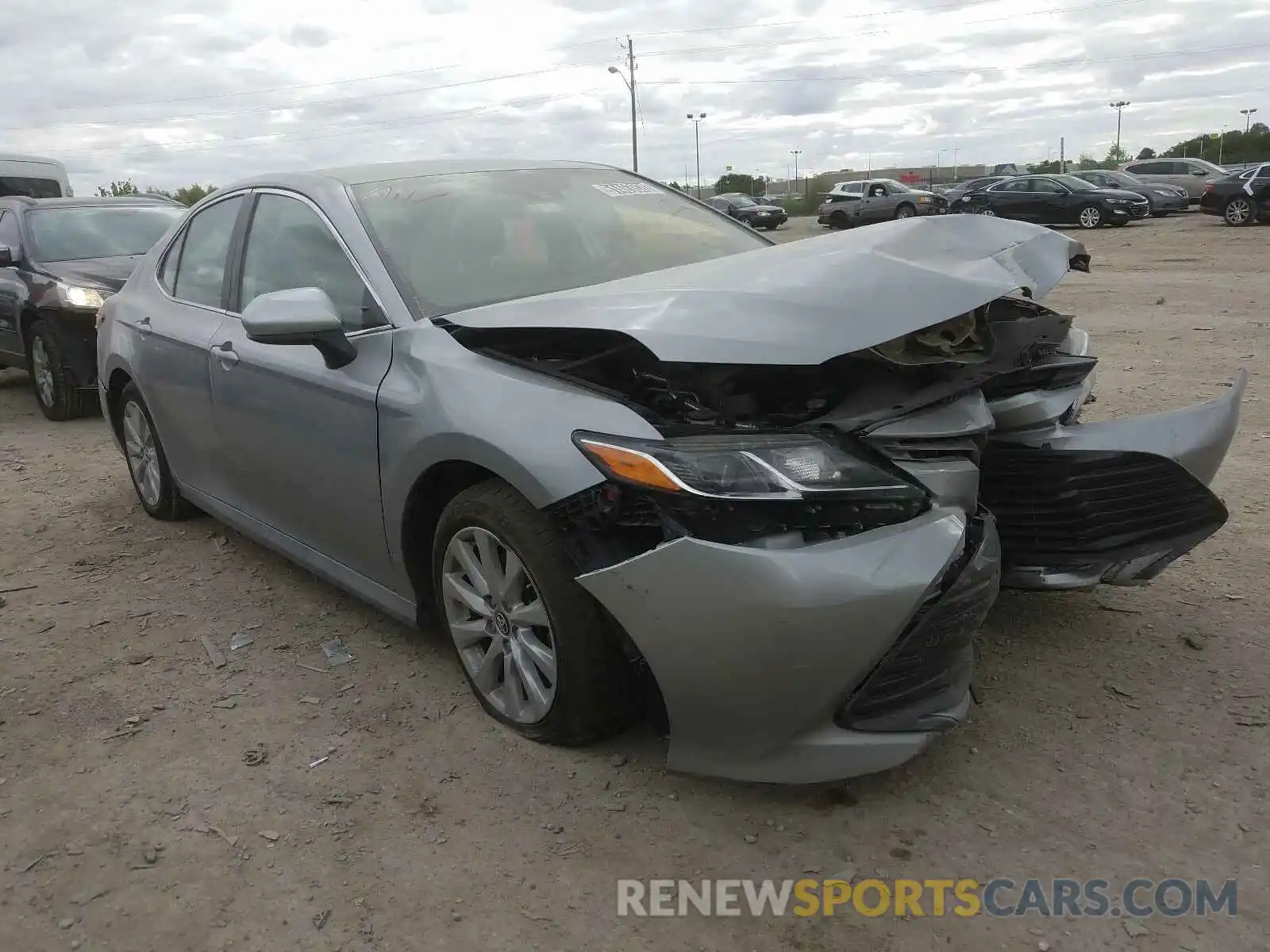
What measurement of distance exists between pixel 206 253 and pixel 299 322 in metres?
1.62

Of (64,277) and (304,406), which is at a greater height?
(64,277)

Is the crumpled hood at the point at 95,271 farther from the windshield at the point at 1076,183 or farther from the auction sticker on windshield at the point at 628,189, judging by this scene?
the windshield at the point at 1076,183

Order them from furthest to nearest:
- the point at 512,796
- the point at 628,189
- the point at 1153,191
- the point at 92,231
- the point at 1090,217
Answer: the point at 1153,191, the point at 1090,217, the point at 92,231, the point at 628,189, the point at 512,796

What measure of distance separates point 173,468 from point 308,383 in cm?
172

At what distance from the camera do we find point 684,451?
228 centimetres

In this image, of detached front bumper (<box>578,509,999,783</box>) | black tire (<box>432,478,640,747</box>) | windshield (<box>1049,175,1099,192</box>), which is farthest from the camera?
windshield (<box>1049,175,1099,192</box>)

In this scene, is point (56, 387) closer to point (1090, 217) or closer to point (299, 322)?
point (299, 322)

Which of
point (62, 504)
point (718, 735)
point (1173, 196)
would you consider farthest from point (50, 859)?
point (1173, 196)

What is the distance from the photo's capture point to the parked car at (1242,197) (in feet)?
69.7

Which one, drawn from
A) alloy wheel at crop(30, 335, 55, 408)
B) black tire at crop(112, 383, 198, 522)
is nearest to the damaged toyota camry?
black tire at crop(112, 383, 198, 522)

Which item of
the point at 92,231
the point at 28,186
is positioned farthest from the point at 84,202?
the point at 28,186

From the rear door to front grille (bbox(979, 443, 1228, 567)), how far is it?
9.55 ft

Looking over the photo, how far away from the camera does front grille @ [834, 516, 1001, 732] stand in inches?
88.4

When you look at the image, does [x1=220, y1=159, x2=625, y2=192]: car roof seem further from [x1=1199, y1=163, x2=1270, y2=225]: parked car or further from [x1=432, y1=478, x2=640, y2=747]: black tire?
[x1=1199, y1=163, x2=1270, y2=225]: parked car
